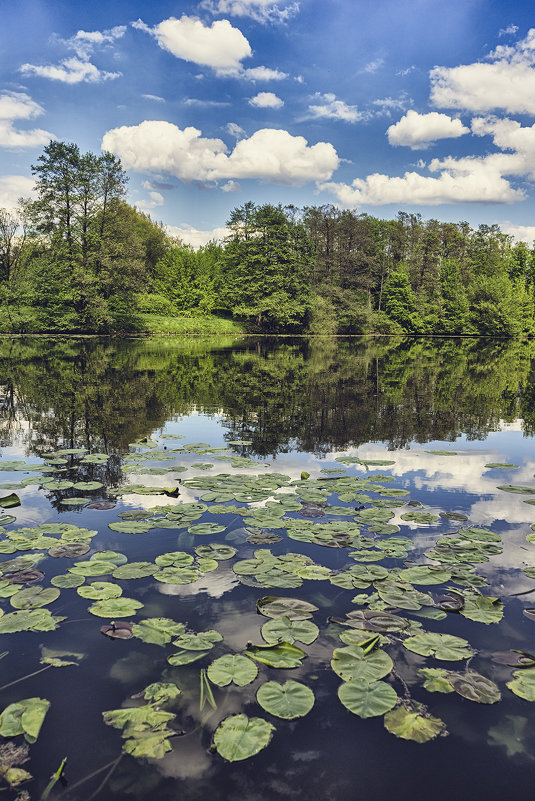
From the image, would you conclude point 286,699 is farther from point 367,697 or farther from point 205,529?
point 205,529

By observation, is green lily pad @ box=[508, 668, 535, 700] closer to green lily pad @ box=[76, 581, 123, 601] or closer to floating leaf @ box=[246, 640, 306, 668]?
floating leaf @ box=[246, 640, 306, 668]

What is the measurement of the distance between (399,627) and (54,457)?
19.8ft

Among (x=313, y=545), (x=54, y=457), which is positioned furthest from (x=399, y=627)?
(x=54, y=457)

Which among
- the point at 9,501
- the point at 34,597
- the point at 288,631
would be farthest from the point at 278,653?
the point at 9,501

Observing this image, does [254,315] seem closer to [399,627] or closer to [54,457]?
[54,457]

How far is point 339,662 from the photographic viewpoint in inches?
114

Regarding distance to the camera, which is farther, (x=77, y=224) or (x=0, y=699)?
(x=77, y=224)

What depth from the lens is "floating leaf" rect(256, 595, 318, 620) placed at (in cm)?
340

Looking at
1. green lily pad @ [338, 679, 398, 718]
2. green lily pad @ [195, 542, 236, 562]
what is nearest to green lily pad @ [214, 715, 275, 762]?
green lily pad @ [338, 679, 398, 718]

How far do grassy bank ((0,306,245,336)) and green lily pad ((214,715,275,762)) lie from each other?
128 ft

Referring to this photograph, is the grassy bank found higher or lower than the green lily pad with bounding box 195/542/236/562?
higher

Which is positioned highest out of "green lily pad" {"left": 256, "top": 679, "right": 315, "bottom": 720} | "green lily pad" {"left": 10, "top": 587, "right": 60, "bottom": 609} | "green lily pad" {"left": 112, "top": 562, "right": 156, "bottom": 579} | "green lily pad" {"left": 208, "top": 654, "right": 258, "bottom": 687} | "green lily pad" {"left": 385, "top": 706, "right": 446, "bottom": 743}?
"green lily pad" {"left": 208, "top": 654, "right": 258, "bottom": 687}

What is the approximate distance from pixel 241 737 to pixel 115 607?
150 cm

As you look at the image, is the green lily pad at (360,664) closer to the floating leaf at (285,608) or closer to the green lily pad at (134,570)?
the floating leaf at (285,608)
